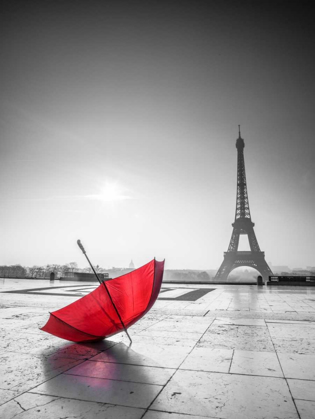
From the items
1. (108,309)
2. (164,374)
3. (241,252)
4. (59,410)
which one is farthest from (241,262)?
(59,410)

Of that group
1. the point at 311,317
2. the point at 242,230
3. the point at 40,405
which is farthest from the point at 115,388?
the point at 242,230

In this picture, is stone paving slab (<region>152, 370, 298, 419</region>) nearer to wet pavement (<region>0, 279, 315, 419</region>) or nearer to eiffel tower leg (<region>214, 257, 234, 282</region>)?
wet pavement (<region>0, 279, 315, 419</region>)

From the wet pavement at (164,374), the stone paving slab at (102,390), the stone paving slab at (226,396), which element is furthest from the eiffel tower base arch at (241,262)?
the stone paving slab at (102,390)

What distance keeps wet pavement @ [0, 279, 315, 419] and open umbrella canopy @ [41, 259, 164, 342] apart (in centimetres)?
37

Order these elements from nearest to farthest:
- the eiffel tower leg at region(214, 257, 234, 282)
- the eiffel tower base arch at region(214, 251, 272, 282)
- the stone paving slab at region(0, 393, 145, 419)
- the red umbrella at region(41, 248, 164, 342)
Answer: the stone paving slab at region(0, 393, 145, 419) < the red umbrella at region(41, 248, 164, 342) < the eiffel tower base arch at region(214, 251, 272, 282) < the eiffel tower leg at region(214, 257, 234, 282)

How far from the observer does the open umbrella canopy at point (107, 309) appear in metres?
4.61

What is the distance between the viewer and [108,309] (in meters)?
4.64

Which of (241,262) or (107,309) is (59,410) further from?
(241,262)

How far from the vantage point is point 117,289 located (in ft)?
15.8

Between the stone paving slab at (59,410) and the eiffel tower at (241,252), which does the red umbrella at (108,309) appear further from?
the eiffel tower at (241,252)

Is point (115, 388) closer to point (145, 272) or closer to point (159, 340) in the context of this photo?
point (145, 272)

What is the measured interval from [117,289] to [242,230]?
184 feet

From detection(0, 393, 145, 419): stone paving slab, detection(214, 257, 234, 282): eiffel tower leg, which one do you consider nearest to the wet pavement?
detection(0, 393, 145, 419): stone paving slab

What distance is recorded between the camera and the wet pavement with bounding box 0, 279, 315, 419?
2764 mm
